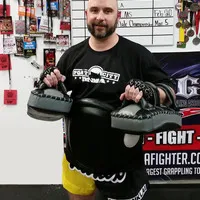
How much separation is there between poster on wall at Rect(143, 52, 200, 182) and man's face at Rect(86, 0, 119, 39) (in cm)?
77

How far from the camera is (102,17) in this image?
1.09 metres

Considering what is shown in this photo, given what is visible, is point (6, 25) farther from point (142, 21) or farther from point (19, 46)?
point (142, 21)

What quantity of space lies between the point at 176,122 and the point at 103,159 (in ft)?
0.97

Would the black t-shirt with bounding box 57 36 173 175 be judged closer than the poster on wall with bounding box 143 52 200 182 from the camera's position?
Yes

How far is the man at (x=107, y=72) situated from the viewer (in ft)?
3.64

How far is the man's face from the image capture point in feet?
3.57

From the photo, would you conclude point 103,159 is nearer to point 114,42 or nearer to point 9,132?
point 114,42

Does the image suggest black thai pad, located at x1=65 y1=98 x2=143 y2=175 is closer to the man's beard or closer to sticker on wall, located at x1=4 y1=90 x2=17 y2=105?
the man's beard

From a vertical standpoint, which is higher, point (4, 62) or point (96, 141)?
point (4, 62)

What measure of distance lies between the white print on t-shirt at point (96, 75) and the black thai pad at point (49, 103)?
8 centimetres

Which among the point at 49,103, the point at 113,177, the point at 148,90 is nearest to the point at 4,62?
the point at 49,103

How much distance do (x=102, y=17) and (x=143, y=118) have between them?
1.26ft

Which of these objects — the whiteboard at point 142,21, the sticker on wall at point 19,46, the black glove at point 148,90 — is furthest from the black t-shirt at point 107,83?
the sticker on wall at point 19,46

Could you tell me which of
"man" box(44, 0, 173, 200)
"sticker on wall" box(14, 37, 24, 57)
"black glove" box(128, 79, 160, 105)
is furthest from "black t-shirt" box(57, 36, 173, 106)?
"sticker on wall" box(14, 37, 24, 57)
